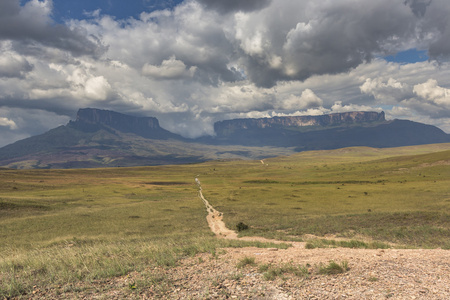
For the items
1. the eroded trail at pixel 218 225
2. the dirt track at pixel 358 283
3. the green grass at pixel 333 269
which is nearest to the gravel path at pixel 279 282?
the dirt track at pixel 358 283

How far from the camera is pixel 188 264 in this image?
13.1 m

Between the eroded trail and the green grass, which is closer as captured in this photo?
the green grass

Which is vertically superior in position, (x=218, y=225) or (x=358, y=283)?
(x=358, y=283)

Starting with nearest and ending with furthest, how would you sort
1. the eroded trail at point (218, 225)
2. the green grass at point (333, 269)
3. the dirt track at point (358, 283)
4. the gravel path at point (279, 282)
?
1. the dirt track at point (358, 283)
2. the gravel path at point (279, 282)
3. the green grass at point (333, 269)
4. the eroded trail at point (218, 225)

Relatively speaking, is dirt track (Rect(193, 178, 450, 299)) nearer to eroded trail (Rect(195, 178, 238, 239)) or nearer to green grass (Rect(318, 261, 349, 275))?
green grass (Rect(318, 261, 349, 275))

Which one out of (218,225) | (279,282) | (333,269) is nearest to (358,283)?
(333,269)

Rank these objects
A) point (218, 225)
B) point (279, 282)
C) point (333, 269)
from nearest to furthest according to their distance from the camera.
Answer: point (279, 282) < point (333, 269) < point (218, 225)

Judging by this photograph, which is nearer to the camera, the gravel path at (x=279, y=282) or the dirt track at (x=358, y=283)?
the dirt track at (x=358, y=283)

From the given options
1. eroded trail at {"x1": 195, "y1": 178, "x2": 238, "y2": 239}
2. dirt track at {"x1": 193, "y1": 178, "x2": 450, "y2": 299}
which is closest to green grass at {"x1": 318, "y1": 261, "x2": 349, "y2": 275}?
dirt track at {"x1": 193, "y1": 178, "x2": 450, "y2": 299}

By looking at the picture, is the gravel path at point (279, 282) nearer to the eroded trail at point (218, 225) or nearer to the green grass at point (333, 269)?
the green grass at point (333, 269)

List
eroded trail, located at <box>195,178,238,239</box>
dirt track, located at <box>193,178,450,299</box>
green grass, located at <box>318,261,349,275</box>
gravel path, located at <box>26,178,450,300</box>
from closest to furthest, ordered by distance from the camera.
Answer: dirt track, located at <box>193,178,450,299</box> → gravel path, located at <box>26,178,450,300</box> → green grass, located at <box>318,261,349,275</box> → eroded trail, located at <box>195,178,238,239</box>

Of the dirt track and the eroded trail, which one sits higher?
the dirt track

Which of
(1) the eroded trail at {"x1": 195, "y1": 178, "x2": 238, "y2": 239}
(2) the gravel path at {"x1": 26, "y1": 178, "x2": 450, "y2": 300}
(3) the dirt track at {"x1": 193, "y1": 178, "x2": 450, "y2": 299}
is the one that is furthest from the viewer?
(1) the eroded trail at {"x1": 195, "y1": 178, "x2": 238, "y2": 239}

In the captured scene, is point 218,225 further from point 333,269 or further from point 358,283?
point 358,283
